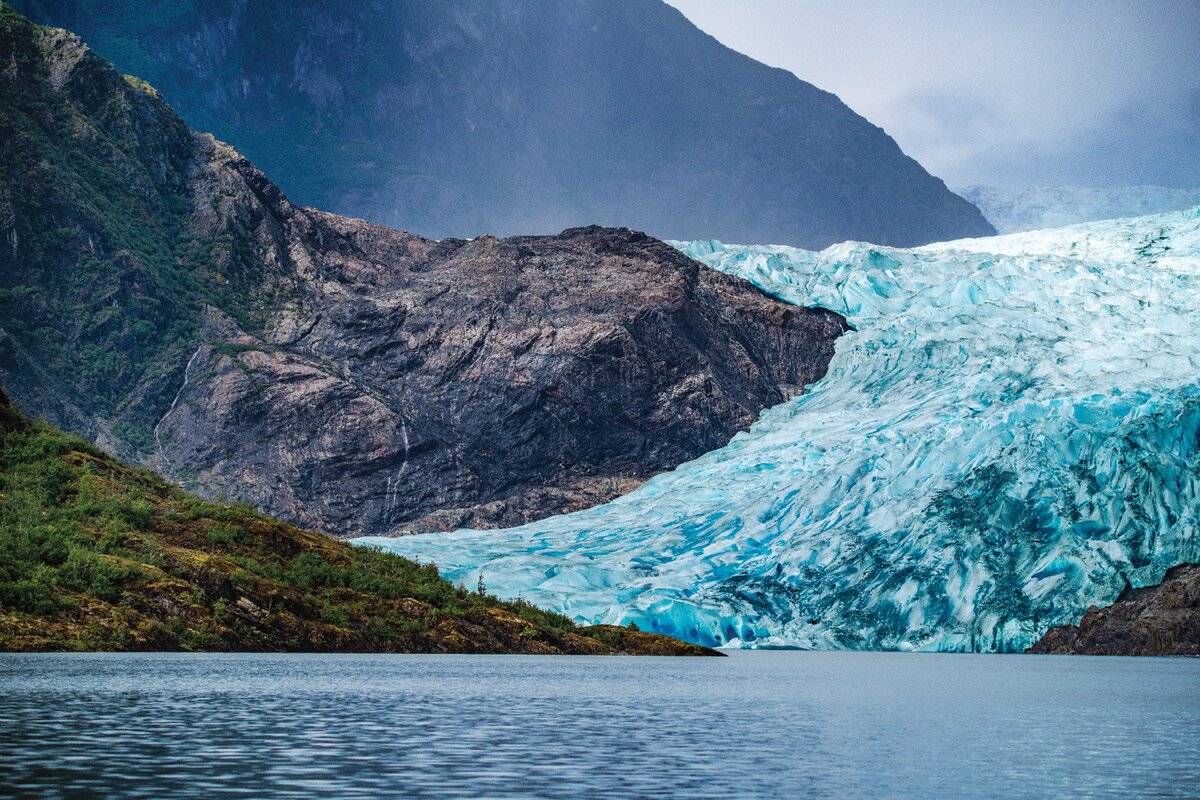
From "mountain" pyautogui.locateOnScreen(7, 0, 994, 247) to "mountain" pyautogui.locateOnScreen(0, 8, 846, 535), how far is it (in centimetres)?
7186

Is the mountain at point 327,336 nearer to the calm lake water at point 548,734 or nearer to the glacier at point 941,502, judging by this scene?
the glacier at point 941,502

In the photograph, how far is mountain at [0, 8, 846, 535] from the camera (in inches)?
3314

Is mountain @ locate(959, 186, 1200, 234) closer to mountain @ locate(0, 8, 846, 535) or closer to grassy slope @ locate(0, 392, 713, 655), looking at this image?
mountain @ locate(0, 8, 846, 535)

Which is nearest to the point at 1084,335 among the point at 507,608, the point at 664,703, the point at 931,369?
the point at 931,369

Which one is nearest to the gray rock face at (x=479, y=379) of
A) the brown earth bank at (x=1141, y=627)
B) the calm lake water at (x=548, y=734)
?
the brown earth bank at (x=1141, y=627)

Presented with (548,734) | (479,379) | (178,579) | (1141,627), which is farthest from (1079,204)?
(548,734)

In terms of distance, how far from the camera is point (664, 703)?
25625 mm

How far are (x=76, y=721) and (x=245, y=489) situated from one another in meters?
66.0

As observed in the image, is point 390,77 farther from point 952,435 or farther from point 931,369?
point 952,435

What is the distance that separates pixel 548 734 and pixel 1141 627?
4702 centimetres

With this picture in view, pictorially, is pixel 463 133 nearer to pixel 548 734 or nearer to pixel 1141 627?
pixel 1141 627

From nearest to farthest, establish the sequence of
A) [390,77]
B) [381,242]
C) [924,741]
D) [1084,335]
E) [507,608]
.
Result: [924,741], [507,608], [1084,335], [381,242], [390,77]

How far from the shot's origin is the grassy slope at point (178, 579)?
1334 inches

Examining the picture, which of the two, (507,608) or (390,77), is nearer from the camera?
(507,608)
